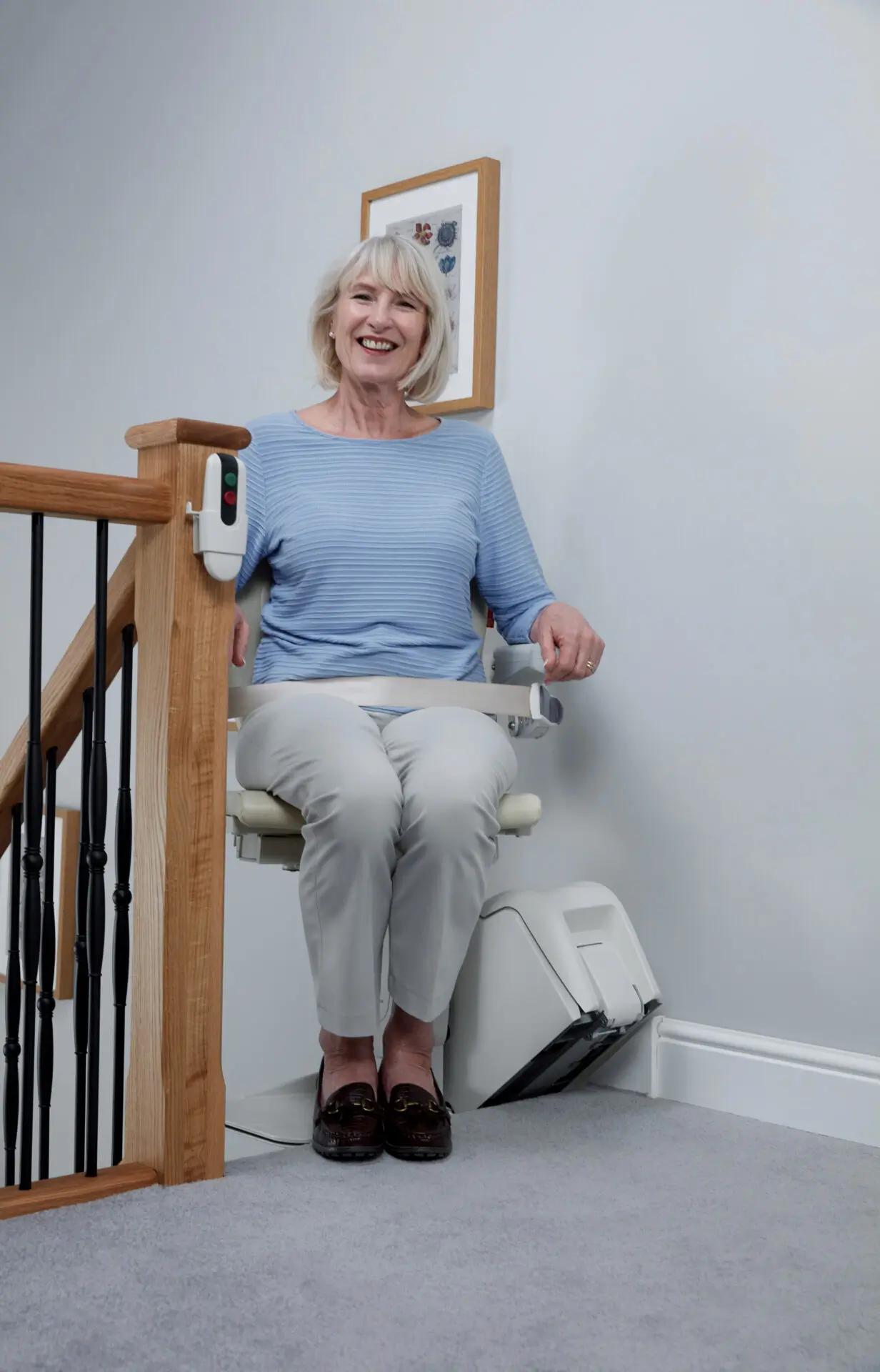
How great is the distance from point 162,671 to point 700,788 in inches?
38.7

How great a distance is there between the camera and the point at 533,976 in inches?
82.5

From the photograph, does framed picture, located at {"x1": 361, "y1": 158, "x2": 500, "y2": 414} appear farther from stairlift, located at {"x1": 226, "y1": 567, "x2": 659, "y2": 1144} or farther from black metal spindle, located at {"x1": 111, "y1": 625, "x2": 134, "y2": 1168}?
black metal spindle, located at {"x1": 111, "y1": 625, "x2": 134, "y2": 1168}

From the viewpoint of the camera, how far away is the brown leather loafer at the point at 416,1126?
1781 mm

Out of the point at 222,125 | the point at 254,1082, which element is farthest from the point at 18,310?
the point at 254,1082

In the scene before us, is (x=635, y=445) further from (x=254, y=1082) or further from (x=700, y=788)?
(x=254, y=1082)

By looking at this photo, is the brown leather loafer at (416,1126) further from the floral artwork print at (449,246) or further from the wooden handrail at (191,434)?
the floral artwork print at (449,246)

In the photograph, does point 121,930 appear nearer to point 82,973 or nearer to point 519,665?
point 82,973

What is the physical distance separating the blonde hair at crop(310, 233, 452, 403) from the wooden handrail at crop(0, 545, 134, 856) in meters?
0.61

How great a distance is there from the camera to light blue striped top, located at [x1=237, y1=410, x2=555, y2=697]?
81.9 inches

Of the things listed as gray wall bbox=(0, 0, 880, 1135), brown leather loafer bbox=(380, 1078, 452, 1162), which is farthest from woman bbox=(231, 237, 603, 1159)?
gray wall bbox=(0, 0, 880, 1135)

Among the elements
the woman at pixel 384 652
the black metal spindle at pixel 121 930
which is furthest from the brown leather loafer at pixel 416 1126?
the black metal spindle at pixel 121 930

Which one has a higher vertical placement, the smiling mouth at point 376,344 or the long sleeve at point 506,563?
the smiling mouth at point 376,344

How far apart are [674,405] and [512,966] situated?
3.18 ft

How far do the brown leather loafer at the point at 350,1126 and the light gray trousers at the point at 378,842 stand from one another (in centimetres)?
8
